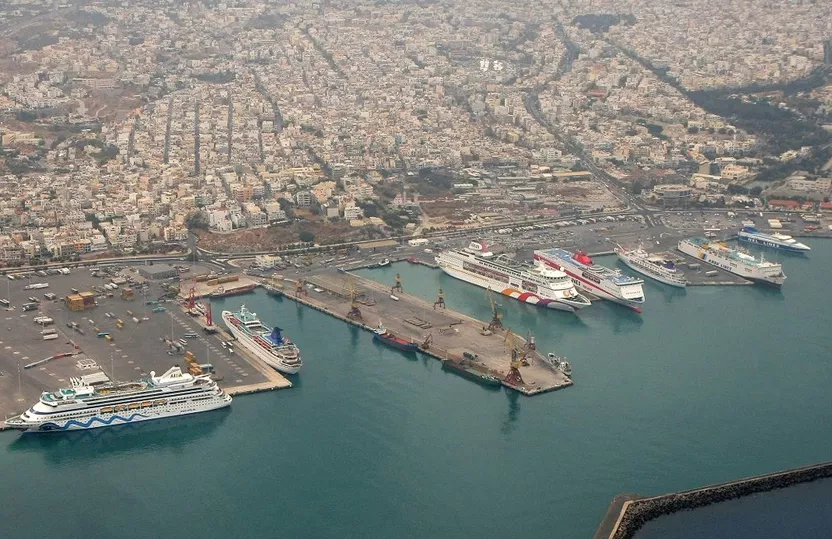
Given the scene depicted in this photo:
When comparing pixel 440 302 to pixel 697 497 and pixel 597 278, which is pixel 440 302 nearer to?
pixel 597 278

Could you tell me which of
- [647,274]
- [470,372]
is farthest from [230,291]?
[647,274]

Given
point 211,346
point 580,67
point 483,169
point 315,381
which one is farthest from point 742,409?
point 580,67

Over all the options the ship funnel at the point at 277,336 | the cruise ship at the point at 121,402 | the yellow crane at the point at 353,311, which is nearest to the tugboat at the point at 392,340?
the yellow crane at the point at 353,311

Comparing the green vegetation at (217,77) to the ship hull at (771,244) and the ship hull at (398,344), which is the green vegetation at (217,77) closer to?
the ship hull at (771,244)

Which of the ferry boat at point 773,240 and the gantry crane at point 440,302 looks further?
the ferry boat at point 773,240

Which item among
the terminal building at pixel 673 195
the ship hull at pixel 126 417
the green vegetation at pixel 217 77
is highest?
the green vegetation at pixel 217 77

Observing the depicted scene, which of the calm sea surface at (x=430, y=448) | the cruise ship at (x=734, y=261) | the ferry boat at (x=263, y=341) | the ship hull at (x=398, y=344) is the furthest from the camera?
the cruise ship at (x=734, y=261)
